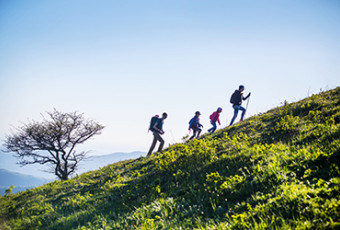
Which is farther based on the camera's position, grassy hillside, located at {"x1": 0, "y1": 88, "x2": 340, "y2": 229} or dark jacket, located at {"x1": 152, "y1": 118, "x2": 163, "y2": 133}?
dark jacket, located at {"x1": 152, "y1": 118, "x2": 163, "y2": 133}

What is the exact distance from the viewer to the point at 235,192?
387 cm

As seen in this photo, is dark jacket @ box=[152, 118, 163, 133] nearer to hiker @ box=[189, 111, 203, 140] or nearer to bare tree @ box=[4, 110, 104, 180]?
hiker @ box=[189, 111, 203, 140]

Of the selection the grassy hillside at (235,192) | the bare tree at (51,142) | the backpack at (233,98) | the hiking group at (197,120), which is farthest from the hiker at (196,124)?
the bare tree at (51,142)

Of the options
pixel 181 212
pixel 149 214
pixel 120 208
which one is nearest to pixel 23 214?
pixel 120 208

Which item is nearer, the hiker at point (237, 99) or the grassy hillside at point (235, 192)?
the grassy hillside at point (235, 192)

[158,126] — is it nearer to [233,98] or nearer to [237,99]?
[233,98]

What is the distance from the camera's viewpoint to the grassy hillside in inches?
109

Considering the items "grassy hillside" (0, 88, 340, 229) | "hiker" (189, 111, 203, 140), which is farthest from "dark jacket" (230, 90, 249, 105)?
"grassy hillside" (0, 88, 340, 229)

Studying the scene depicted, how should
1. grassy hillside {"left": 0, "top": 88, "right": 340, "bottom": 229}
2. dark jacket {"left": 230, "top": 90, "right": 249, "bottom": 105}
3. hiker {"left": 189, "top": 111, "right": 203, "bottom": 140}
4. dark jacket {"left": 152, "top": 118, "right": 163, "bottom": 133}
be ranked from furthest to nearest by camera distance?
1. hiker {"left": 189, "top": 111, "right": 203, "bottom": 140}
2. dark jacket {"left": 230, "top": 90, "right": 249, "bottom": 105}
3. dark jacket {"left": 152, "top": 118, "right": 163, "bottom": 133}
4. grassy hillside {"left": 0, "top": 88, "right": 340, "bottom": 229}

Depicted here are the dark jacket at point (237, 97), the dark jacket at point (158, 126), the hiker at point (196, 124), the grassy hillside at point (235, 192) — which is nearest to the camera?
the grassy hillside at point (235, 192)

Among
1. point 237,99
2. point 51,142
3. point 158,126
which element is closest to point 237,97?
point 237,99

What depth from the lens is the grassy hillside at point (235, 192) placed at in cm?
277

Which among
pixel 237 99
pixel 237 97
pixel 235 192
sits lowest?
pixel 235 192

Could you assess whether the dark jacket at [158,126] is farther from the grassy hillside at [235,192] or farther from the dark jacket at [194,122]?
the grassy hillside at [235,192]
